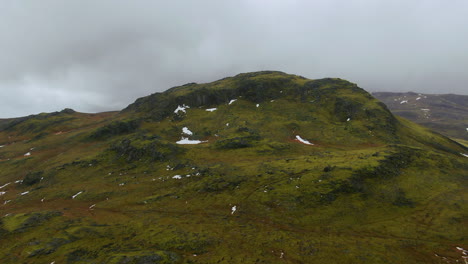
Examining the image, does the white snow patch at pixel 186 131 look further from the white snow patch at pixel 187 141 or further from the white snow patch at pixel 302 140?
the white snow patch at pixel 302 140

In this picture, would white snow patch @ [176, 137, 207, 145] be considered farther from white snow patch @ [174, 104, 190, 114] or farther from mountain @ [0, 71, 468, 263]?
white snow patch @ [174, 104, 190, 114]

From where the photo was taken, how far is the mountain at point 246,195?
35188 mm

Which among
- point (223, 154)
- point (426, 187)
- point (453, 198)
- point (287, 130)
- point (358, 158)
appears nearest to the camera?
point (453, 198)

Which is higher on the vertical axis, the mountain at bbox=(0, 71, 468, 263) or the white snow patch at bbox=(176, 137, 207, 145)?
the white snow patch at bbox=(176, 137, 207, 145)

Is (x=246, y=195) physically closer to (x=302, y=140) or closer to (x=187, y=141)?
(x=302, y=140)

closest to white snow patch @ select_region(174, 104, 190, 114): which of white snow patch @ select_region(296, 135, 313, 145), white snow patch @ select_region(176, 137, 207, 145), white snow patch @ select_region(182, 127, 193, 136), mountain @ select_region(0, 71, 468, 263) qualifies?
mountain @ select_region(0, 71, 468, 263)

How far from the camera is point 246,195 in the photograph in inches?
2064

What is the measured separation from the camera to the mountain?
35188mm

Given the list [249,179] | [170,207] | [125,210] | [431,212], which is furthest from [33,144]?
[431,212]

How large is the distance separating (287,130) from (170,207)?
6794 cm

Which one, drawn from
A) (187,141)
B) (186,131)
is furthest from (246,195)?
(186,131)

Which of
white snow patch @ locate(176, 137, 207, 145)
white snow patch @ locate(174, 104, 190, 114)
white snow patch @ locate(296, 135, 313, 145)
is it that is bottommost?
white snow patch @ locate(296, 135, 313, 145)

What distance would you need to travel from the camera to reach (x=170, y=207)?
168ft

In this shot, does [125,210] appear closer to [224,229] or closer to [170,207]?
[170,207]
